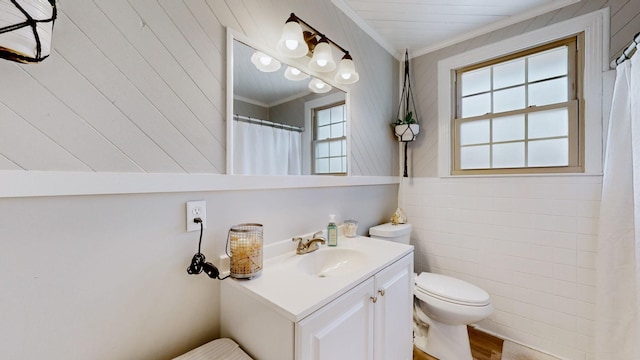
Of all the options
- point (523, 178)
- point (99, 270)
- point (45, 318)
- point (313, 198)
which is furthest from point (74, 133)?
point (523, 178)

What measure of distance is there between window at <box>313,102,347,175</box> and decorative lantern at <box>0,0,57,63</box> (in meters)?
1.11

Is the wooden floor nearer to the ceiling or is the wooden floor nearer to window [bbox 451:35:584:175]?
window [bbox 451:35:584:175]

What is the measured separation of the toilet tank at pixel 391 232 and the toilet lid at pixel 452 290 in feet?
1.05

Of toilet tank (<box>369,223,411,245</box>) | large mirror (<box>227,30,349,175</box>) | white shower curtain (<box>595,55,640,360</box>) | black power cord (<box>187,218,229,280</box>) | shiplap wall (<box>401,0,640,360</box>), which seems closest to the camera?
black power cord (<box>187,218,229,280</box>)

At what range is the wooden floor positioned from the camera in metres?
1.67

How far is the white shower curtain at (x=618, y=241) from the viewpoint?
134 cm

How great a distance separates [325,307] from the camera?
33.2 inches

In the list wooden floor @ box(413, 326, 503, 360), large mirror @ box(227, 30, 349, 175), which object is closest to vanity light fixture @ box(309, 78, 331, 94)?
large mirror @ box(227, 30, 349, 175)

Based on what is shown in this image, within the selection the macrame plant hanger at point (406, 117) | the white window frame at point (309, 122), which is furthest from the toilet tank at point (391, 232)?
the white window frame at point (309, 122)

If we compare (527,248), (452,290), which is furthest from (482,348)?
(527,248)

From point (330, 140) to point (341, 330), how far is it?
1074mm

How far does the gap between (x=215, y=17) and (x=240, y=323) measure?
1238 mm

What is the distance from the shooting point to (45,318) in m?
0.68

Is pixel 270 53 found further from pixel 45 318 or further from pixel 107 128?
pixel 45 318
